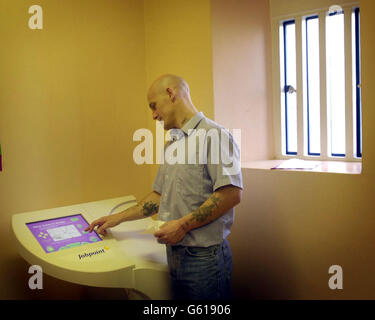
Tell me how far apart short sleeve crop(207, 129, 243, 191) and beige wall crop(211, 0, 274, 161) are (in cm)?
59

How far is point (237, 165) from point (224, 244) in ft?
1.05

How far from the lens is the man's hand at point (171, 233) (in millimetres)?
1318

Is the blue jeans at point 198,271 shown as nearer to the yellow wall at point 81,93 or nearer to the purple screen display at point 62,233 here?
the purple screen display at point 62,233

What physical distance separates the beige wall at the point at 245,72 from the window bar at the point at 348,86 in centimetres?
45

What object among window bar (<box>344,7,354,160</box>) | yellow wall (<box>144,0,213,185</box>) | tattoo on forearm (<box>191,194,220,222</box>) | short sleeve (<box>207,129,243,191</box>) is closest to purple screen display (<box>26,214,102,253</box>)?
tattoo on forearm (<box>191,194,220,222</box>)

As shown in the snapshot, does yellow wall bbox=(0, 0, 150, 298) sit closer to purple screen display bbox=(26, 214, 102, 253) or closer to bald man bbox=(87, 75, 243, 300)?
purple screen display bbox=(26, 214, 102, 253)

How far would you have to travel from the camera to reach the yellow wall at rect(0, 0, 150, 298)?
6.05 ft

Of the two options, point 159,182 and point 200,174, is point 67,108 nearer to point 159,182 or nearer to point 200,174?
point 159,182

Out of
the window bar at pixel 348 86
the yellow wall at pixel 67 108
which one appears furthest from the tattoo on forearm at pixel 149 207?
the window bar at pixel 348 86

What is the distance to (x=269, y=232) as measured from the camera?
6.19ft

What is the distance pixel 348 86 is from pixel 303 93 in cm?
25
